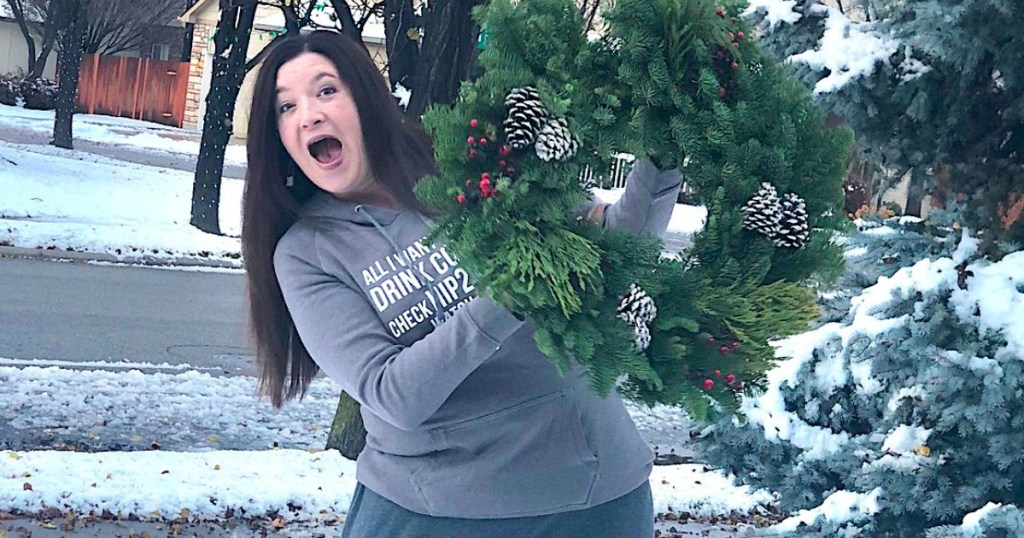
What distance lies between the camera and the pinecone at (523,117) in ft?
5.64

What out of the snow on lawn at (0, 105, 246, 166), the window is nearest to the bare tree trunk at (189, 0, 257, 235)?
the snow on lawn at (0, 105, 246, 166)

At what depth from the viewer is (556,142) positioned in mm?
1717

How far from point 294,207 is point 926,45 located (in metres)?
1.97

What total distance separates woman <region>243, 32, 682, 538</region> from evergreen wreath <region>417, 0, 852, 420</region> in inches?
9.1

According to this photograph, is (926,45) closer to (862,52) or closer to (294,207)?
(862,52)

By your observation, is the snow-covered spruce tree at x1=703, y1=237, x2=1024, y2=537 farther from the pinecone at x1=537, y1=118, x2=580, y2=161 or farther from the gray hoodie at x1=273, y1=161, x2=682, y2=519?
the pinecone at x1=537, y1=118, x2=580, y2=161

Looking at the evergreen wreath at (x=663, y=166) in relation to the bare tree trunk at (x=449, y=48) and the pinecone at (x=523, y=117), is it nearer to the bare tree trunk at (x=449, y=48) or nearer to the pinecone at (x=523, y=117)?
the pinecone at (x=523, y=117)

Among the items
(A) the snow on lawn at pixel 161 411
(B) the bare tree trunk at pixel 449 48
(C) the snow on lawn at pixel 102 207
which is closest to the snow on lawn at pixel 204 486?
(A) the snow on lawn at pixel 161 411

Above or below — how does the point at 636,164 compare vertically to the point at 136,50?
above

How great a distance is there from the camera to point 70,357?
28.8 feet

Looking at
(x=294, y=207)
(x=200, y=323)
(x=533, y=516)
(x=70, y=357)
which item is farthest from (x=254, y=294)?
(x=200, y=323)

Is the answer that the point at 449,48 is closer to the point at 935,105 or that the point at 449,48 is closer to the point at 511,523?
the point at 935,105

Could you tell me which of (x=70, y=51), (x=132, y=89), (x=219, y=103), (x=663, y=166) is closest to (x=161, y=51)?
(x=132, y=89)

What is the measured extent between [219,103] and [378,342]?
13757 mm
